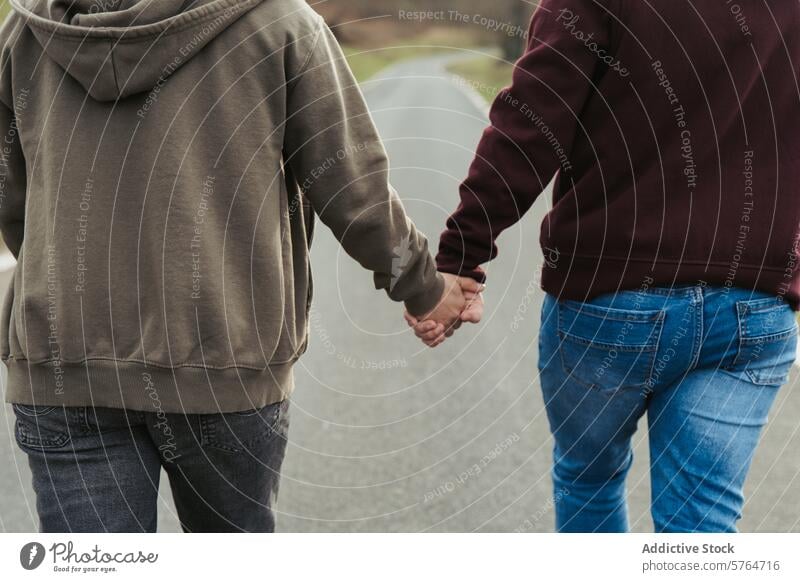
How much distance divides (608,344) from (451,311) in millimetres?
559

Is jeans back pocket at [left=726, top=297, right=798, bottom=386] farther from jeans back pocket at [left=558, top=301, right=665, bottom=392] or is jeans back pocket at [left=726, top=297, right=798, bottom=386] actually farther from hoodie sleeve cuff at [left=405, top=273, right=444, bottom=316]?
hoodie sleeve cuff at [left=405, top=273, right=444, bottom=316]

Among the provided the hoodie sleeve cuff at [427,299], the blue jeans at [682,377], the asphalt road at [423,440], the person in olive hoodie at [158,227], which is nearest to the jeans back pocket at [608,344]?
the blue jeans at [682,377]

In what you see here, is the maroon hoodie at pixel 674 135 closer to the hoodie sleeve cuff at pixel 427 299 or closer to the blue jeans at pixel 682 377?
the blue jeans at pixel 682 377

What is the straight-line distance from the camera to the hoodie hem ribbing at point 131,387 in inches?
67.2

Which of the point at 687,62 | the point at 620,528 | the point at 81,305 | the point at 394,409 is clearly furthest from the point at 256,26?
the point at 394,409

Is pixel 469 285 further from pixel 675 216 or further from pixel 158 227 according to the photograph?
pixel 158 227

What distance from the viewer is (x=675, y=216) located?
1823 millimetres

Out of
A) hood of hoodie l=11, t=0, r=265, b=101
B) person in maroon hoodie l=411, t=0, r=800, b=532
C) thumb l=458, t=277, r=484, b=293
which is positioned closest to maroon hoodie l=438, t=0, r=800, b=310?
person in maroon hoodie l=411, t=0, r=800, b=532

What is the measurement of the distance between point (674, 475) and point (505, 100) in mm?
815

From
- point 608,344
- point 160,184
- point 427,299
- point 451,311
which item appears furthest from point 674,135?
point 160,184

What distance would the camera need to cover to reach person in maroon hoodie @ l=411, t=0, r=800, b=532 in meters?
1.79

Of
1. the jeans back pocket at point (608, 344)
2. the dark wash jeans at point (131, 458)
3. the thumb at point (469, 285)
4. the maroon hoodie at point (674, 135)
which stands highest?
the maroon hoodie at point (674, 135)

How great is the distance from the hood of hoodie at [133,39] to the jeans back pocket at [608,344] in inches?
33.5

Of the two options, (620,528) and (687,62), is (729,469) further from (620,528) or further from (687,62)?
(687,62)
